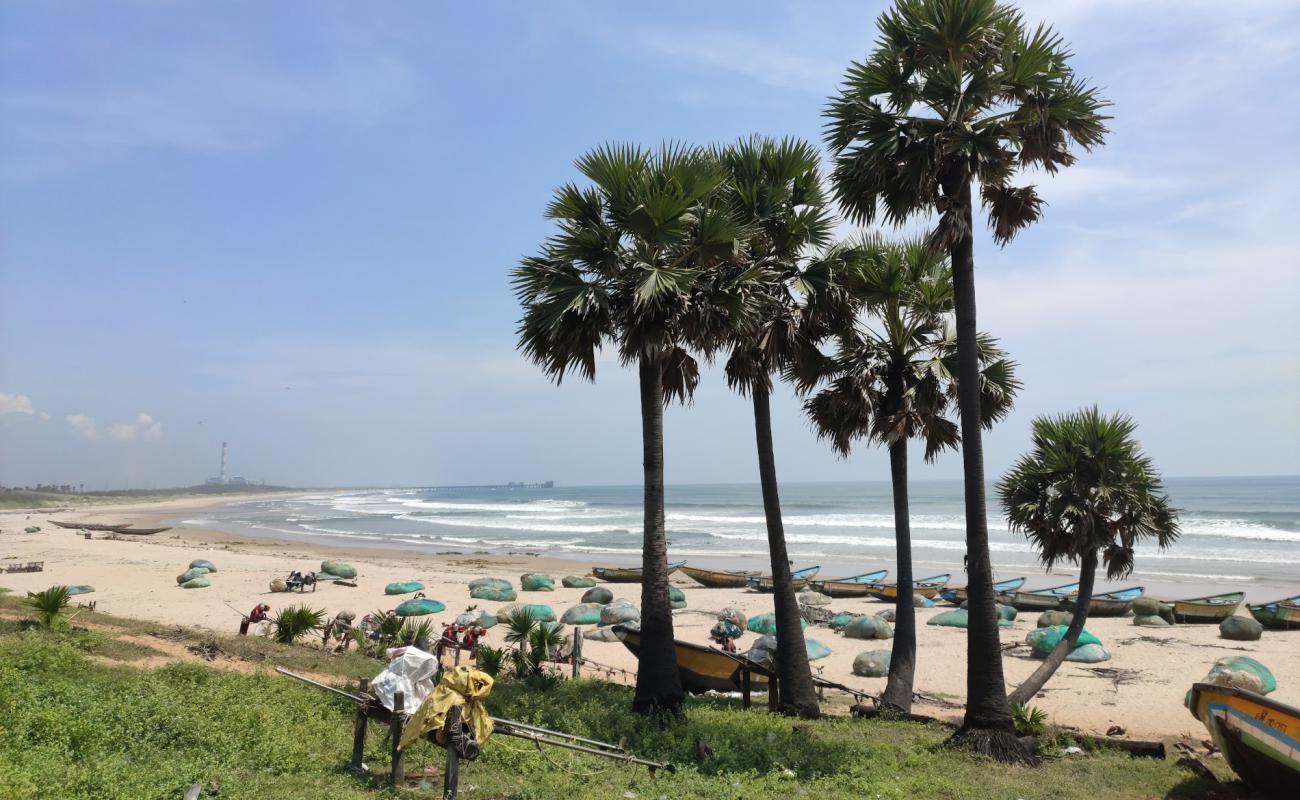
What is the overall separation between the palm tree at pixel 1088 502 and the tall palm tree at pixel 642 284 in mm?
6685

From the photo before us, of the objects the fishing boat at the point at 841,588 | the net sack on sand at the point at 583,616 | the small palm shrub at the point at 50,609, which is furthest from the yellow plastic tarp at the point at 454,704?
the fishing boat at the point at 841,588

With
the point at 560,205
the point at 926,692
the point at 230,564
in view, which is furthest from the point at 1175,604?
the point at 230,564

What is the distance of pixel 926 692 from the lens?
18188 mm

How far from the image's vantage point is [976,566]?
410 inches

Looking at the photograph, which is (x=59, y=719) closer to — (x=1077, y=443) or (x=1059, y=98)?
(x=1059, y=98)

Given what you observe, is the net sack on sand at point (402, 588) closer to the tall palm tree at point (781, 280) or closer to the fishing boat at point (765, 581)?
the fishing boat at point (765, 581)

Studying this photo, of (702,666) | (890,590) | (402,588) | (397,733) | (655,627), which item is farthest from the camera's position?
(890,590)

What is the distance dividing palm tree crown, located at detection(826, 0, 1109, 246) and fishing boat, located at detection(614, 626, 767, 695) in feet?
25.7

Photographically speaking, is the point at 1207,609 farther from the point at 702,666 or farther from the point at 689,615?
the point at 702,666

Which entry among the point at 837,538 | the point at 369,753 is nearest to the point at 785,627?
the point at 369,753

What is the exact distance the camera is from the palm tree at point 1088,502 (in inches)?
534

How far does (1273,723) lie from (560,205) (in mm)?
10551

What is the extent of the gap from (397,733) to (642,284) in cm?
622

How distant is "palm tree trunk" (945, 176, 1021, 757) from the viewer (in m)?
10.4
